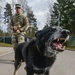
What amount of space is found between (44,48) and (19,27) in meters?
4.86

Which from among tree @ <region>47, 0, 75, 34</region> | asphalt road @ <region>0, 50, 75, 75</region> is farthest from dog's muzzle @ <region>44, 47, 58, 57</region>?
tree @ <region>47, 0, 75, 34</region>

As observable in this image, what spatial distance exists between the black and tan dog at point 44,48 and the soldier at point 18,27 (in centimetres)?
398

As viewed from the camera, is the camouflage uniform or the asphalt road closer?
the camouflage uniform

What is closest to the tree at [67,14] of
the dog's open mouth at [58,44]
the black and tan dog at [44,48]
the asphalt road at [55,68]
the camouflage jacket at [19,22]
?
the asphalt road at [55,68]

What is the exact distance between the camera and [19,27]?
10281 millimetres

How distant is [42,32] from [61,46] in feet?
1.54

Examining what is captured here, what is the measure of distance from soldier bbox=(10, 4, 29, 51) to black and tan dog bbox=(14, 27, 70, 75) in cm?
398

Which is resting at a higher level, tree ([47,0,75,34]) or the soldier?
the soldier

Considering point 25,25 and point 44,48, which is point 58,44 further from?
point 25,25

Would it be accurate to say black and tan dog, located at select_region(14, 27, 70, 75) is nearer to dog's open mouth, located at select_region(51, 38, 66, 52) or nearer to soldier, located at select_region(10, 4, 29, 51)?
dog's open mouth, located at select_region(51, 38, 66, 52)

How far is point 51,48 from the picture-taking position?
5.33 metres

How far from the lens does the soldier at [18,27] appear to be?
33.1 ft

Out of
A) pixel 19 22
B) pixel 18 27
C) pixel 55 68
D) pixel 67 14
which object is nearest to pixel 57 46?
pixel 18 27

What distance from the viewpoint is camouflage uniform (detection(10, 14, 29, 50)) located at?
10117 mm
